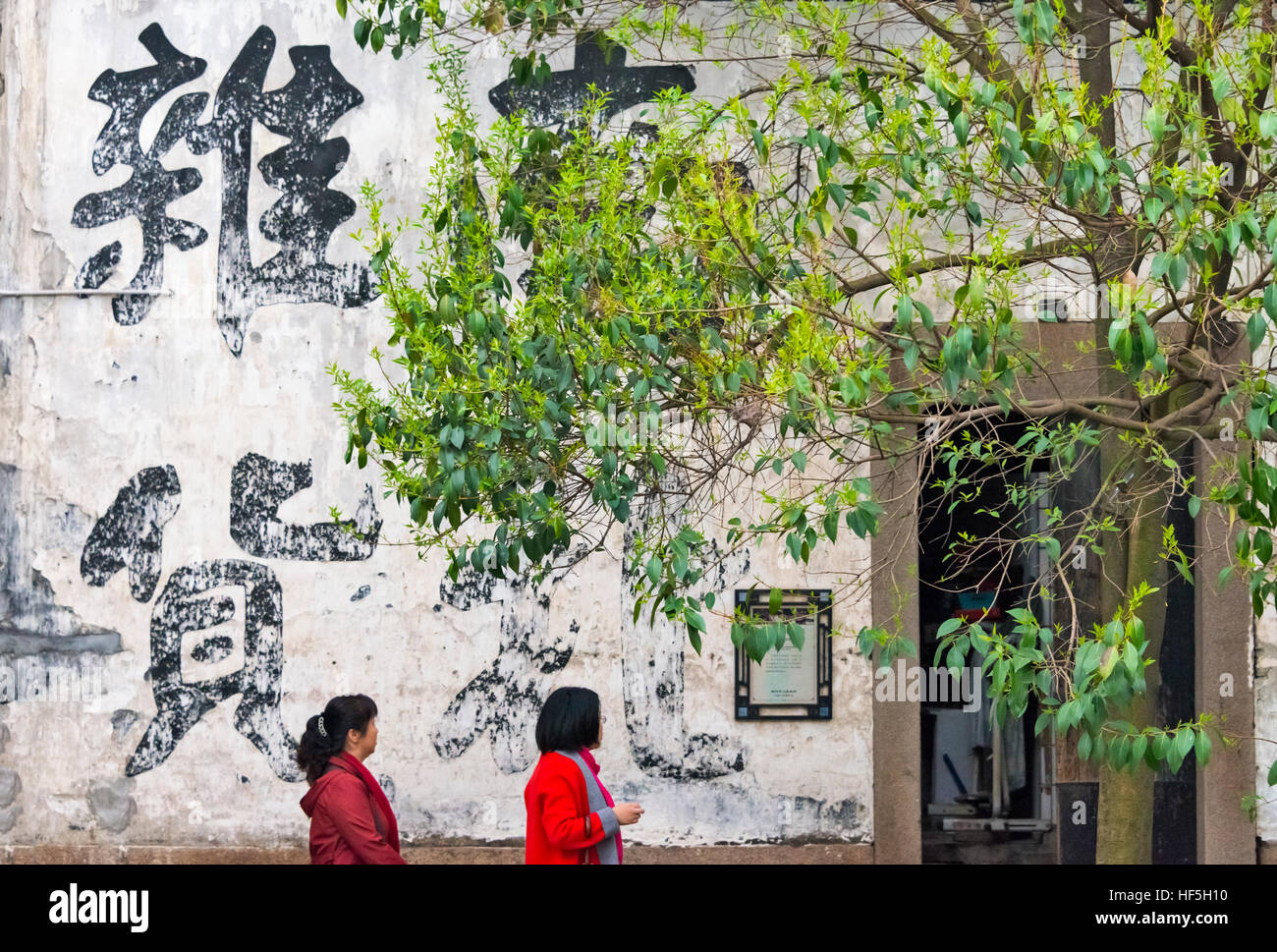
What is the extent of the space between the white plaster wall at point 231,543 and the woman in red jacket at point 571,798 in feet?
6.16

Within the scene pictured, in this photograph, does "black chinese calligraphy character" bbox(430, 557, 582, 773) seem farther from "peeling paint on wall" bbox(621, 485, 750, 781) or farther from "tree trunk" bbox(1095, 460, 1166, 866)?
"tree trunk" bbox(1095, 460, 1166, 866)

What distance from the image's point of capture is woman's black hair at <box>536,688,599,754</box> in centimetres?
446

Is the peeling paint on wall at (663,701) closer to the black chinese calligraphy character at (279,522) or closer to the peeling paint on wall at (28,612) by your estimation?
the black chinese calligraphy character at (279,522)

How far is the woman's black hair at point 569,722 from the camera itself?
176 inches

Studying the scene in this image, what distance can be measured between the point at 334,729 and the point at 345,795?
10.0 inches

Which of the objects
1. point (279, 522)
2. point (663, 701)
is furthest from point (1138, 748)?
point (279, 522)

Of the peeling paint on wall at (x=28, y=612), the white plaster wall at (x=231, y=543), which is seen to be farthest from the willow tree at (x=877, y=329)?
the peeling paint on wall at (x=28, y=612)

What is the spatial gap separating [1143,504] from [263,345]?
4.15m

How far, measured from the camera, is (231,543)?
21.3ft

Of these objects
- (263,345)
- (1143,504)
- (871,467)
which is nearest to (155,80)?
(263,345)

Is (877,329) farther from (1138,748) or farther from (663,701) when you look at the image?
(663,701)

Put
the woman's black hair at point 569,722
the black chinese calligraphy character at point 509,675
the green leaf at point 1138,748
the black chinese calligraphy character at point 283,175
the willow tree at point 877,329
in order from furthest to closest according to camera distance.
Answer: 1. the black chinese calligraphy character at point 283,175
2. the black chinese calligraphy character at point 509,675
3. the woman's black hair at point 569,722
4. the willow tree at point 877,329
5. the green leaf at point 1138,748

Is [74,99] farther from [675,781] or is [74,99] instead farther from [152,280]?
[675,781]

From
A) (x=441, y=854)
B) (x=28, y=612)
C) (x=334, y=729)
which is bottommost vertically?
(x=441, y=854)
